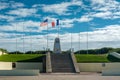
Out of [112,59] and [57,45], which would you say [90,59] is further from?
[57,45]

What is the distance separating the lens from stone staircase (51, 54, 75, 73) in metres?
41.7

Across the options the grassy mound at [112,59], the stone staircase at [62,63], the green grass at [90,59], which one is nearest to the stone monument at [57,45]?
the green grass at [90,59]

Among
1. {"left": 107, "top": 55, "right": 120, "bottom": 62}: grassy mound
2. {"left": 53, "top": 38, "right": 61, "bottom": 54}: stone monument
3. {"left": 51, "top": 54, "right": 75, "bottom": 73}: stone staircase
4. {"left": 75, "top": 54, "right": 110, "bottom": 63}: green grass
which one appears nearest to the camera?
{"left": 51, "top": 54, "right": 75, "bottom": 73}: stone staircase

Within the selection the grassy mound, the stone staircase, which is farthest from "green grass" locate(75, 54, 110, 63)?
the stone staircase

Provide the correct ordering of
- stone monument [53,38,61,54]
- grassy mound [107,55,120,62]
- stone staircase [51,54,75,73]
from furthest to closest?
stone monument [53,38,61,54] → grassy mound [107,55,120,62] → stone staircase [51,54,75,73]

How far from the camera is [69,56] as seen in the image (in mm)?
48438

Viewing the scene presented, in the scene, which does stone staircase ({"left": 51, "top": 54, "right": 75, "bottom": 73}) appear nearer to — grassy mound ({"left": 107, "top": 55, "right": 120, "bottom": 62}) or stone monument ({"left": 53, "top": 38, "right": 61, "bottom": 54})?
grassy mound ({"left": 107, "top": 55, "right": 120, "bottom": 62})

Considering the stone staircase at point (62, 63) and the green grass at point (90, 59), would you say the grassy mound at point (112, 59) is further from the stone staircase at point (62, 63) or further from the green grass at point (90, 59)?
the stone staircase at point (62, 63)

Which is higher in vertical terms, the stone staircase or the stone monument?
the stone monument

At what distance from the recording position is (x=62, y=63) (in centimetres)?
4466

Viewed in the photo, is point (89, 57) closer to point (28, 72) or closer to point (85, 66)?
point (85, 66)

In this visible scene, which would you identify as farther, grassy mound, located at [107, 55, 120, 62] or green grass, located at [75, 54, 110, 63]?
grassy mound, located at [107, 55, 120, 62]

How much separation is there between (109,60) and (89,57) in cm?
319

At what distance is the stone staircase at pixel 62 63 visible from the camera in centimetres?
4173
